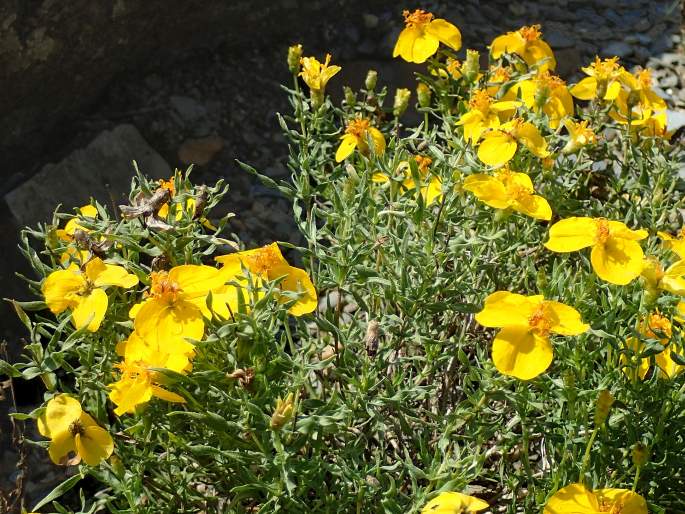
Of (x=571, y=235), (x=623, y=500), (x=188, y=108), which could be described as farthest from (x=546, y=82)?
(x=188, y=108)

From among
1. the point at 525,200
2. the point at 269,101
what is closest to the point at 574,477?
the point at 525,200

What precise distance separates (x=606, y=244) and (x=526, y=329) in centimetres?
24

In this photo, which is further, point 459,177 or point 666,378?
point 459,177

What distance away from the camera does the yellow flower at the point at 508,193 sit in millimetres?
1918

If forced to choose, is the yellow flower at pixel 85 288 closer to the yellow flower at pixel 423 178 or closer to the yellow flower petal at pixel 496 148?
the yellow flower at pixel 423 178

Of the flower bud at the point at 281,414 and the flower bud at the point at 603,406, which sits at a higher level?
the flower bud at the point at 281,414

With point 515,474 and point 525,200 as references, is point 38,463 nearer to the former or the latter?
point 515,474

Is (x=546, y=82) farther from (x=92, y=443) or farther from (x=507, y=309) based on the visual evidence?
(x=92, y=443)

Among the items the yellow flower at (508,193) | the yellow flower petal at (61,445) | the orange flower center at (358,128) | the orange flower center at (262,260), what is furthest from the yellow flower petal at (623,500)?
the orange flower center at (358,128)

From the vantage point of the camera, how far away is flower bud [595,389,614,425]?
164cm

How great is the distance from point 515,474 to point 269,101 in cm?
241

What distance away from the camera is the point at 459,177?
2.06 meters

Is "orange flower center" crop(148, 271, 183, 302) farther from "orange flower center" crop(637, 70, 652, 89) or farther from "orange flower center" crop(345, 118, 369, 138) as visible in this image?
"orange flower center" crop(637, 70, 652, 89)

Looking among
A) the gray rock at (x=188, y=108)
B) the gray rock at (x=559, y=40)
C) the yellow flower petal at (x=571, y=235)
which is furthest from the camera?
the gray rock at (x=559, y=40)
